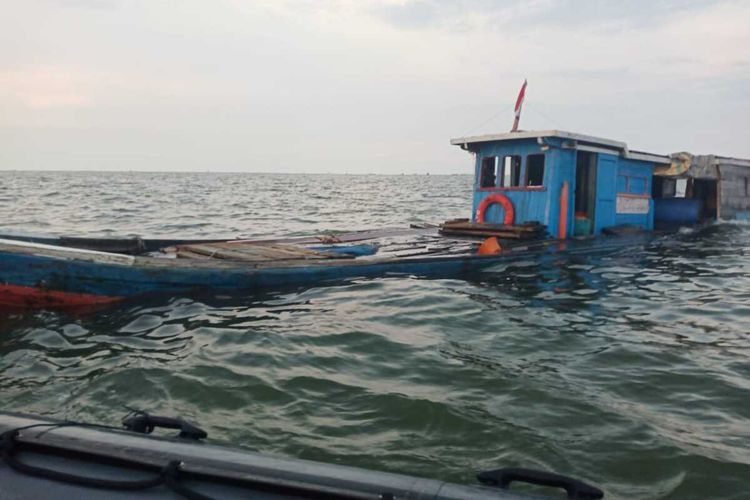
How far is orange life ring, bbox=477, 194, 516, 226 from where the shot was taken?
41.5ft

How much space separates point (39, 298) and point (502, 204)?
9.20 meters

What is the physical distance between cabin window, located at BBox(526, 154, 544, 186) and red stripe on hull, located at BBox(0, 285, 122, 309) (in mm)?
9309

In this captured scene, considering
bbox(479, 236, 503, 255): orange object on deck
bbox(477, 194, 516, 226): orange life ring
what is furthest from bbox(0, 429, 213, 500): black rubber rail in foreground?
bbox(477, 194, 516, 226): orange life ring

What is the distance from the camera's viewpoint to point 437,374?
18.0 feet

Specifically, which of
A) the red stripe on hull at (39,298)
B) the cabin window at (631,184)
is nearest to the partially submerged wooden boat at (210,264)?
the red stripe on hull at (39,298)

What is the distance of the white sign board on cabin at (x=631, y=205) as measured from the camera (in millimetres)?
13906

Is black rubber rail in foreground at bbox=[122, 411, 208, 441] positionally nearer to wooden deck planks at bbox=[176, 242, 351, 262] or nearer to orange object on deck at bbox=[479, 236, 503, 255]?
wooden deck planks at bbox=[176, 242, 351, 262]

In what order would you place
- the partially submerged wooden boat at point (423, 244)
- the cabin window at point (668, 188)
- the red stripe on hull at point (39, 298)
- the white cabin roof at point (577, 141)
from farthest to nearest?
the cabin window at point (668, 188)
the white cabin roof at point (577, 141)
the partially submerged wooden boat at point (423, 244)
the red stripe on hull at point (39, 298)

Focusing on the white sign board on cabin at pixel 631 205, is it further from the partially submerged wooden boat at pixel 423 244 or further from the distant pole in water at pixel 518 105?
the distant pole in water at pixel 518 105

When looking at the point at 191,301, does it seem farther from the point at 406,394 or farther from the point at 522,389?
the point at 522,389

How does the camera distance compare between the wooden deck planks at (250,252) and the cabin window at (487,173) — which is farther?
the cabin window at (487,173)

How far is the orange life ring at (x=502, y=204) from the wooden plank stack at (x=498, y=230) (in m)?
0.40

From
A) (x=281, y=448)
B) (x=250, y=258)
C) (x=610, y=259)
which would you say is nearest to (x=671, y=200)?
(x=610, y=259)

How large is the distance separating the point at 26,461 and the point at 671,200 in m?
19.1
